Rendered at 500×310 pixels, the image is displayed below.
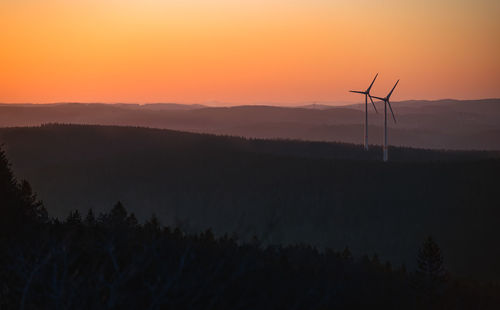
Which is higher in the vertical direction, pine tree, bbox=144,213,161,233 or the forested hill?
pine tree, bbox=144,213,161,233

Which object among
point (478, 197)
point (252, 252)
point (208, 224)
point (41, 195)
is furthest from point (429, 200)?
point (252, 252)

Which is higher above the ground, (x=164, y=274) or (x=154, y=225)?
(x=164, y=274)

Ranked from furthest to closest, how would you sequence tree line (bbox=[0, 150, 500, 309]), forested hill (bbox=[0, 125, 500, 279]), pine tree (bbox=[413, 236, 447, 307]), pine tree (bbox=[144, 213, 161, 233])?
forested hill (bbox=[0, 125, 500, 279])
pine tree (bbox=[413, 236, 447, 307])
pine tree (bbox=[144, 213, 161, 233])
tree line (bbox=[0, 150, 500, 309])

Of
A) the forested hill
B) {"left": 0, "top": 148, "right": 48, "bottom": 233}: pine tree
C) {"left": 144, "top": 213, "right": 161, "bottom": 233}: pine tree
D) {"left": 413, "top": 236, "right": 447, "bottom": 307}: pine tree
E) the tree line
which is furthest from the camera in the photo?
the forested hill

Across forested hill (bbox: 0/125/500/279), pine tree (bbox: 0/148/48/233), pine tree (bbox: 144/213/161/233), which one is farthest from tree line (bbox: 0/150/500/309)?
forested hill (bbox: 0/125/500/279)

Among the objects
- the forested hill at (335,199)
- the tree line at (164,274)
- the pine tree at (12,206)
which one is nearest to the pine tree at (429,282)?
the tree line at (164,274)

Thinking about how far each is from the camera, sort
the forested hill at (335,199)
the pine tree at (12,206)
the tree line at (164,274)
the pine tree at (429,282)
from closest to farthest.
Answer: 1. the tree line at (164,274)
2. the pine tree at (12,206)
3. the pine tree at (429,282)
4. the forested hill at (335,199)

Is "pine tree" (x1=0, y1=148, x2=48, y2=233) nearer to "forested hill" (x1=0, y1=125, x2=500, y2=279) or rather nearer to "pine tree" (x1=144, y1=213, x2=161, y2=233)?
"pine tree" (x1=144, y1=213, x2=161, y2=233)

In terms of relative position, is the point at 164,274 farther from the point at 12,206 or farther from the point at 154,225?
the point at 12,206

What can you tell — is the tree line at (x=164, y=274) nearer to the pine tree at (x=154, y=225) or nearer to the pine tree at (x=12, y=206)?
the pine tree at (x=12, y=206)

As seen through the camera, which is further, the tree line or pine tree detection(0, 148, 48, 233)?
pine tree detection(0, 148, 48, 233)

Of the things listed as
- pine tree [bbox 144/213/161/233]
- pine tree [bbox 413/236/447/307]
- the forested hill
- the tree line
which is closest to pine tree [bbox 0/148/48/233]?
the tree line

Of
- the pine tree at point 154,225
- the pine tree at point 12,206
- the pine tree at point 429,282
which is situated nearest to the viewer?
the pine tree at point 154,225

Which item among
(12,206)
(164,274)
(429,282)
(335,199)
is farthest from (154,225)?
(335,199)
